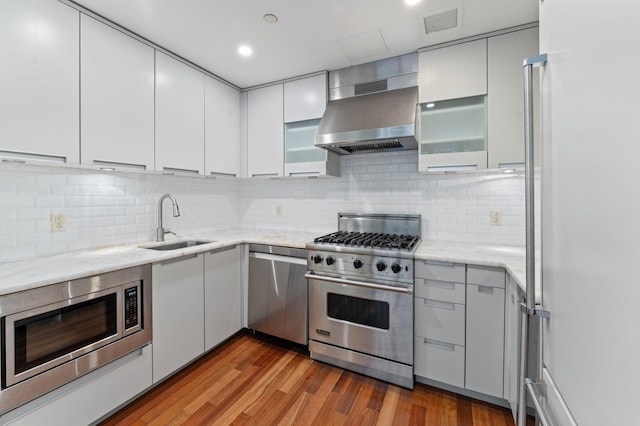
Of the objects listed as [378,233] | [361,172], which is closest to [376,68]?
[361,172]

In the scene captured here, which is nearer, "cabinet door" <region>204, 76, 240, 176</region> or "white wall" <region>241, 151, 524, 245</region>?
"white wall" <region>241, 151, 524, 245</region>

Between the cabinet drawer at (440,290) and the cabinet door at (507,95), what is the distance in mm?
908

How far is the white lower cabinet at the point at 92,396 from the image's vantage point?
1.35 meters

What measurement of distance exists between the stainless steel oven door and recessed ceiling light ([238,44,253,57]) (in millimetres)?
1889

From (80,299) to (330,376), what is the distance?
167cm

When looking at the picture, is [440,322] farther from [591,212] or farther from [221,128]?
[221,128]

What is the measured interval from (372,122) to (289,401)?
2.08 metres

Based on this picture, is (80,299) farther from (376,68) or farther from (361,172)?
(376,68)

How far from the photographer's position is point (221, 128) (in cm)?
284

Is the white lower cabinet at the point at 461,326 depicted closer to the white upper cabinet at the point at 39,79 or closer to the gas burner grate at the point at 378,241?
the gas burner grate at the point at 378,241

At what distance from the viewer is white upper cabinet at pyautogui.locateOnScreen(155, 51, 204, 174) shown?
225 centimetres

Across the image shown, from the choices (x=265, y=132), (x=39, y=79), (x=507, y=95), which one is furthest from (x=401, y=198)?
(x=39, y=79)

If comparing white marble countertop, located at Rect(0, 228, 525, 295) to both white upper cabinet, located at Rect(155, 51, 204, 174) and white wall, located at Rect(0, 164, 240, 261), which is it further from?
white upper cabinet, located at Rect(155, 51, 204, 174)

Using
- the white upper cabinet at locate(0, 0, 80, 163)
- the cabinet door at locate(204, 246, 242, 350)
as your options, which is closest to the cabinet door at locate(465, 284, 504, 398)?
the cabinet door at locate(204, 246, 242, 350)
